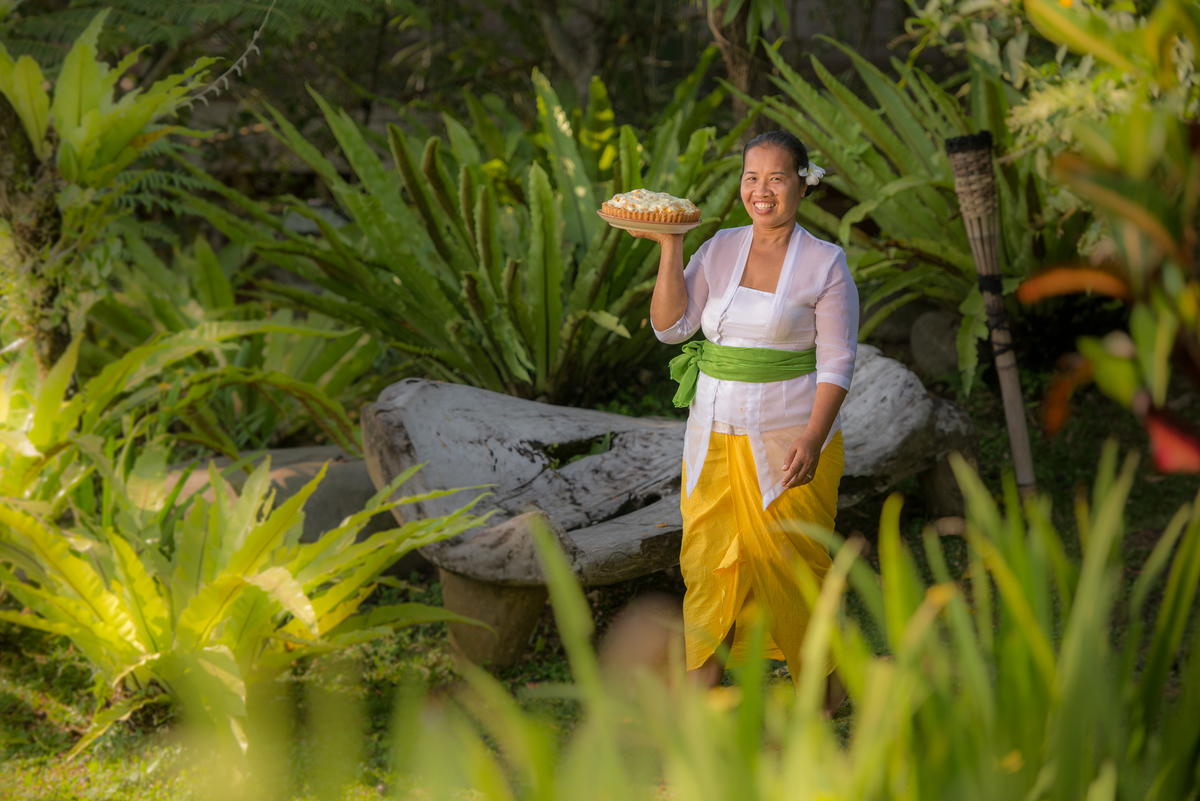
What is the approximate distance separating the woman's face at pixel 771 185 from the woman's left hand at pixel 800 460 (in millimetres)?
411

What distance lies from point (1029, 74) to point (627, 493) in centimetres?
141

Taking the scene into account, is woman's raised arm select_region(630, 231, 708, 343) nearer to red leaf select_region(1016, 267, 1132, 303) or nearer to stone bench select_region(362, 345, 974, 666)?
stone bench select_region(362, 345, 974, 666)

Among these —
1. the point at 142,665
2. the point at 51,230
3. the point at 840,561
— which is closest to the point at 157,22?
the point at 51,230

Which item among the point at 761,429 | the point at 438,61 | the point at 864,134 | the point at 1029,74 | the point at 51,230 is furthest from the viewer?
the point at 438,61

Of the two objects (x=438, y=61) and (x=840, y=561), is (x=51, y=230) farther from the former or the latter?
(x=438, y=61)

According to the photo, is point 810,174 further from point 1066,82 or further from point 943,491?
point 943,491

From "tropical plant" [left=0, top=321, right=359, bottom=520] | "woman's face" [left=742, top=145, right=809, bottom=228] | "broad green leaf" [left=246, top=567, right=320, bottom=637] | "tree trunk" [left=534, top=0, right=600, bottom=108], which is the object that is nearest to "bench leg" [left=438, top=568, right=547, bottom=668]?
"broad green leaf" [left=246, top=567, right=320, bottom=637]

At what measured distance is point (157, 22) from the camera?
3.58 m

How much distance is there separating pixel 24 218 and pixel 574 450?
1590 mm

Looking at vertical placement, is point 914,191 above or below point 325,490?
above

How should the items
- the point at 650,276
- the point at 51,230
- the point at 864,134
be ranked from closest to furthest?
the point at 51,230
the point at 650,276
the point at 864,134

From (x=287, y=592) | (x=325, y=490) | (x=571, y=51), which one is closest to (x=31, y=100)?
(x=325, y=490)

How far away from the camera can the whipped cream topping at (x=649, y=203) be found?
1.58 meters

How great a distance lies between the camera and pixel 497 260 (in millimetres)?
2900
